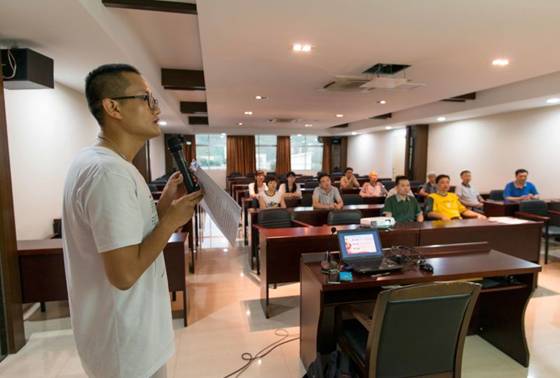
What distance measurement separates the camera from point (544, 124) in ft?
19.3

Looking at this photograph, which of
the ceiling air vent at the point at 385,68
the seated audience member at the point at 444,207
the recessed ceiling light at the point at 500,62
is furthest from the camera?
the seated audience member at the point at 444,207

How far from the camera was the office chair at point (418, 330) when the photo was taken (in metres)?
1.32

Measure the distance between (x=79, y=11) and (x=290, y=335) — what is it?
8.94 feet

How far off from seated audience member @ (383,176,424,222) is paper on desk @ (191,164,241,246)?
2990mm

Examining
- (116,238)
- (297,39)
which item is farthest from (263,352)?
(297,39)

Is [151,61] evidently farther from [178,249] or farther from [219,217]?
[219,217]

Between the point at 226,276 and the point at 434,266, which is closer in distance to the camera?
the point at 434,266

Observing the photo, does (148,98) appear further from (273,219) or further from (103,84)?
(273,219)

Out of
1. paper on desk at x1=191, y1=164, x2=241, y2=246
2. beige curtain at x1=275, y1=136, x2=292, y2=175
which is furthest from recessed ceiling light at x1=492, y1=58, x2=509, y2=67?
beige curtain at x1=275, y1=136, x2=292, y2=175

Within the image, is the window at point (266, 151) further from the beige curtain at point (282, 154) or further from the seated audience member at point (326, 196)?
the seated audience member at point (326, 196)

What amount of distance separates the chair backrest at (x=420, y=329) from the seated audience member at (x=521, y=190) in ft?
16.1

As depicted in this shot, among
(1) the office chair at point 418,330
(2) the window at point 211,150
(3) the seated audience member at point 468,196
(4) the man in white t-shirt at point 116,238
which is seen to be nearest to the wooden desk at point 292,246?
(1) the office chair at point 418,330

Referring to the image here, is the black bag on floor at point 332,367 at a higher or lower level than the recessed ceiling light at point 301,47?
lower

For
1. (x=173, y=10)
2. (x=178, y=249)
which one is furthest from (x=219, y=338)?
(x=173, y=10)
